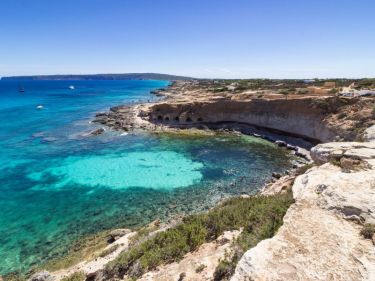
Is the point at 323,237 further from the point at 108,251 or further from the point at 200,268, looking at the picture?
the point at 108,251

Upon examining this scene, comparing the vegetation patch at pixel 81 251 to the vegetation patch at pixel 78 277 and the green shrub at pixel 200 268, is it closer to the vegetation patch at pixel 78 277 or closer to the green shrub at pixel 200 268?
the vegetation patch at pixel 78 277

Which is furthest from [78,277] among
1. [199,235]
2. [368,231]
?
[368,231]

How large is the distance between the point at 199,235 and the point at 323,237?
14.5ft

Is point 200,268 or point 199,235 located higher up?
point 200,268

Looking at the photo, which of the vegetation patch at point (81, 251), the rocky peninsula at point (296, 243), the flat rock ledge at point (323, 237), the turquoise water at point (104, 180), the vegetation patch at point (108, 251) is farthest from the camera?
the turquoise water at point (104, 180)

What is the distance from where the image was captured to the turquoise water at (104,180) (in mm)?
19875

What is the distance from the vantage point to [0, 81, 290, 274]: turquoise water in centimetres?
1988

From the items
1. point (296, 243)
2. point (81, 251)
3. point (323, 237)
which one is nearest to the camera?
point (296, 243)

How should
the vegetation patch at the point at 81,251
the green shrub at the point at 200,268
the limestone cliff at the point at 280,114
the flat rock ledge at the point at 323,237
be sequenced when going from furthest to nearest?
1. the limestone cliff at the point at 280,114
2. the vegetation patch at the point at 81,251
3. the green shrub at the point at 200,268
4. the flat rock ledge at the point at 323,237

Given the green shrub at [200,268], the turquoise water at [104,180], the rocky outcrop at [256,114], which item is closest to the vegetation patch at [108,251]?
the turquoise water at [104,180]

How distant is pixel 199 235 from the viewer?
1078 centimetres

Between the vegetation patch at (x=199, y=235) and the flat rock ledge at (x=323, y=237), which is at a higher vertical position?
the flat rock ledge at (x=323, y=237)

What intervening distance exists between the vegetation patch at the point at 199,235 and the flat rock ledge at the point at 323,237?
67cm

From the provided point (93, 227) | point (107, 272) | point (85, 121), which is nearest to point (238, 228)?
point (107, 272)
